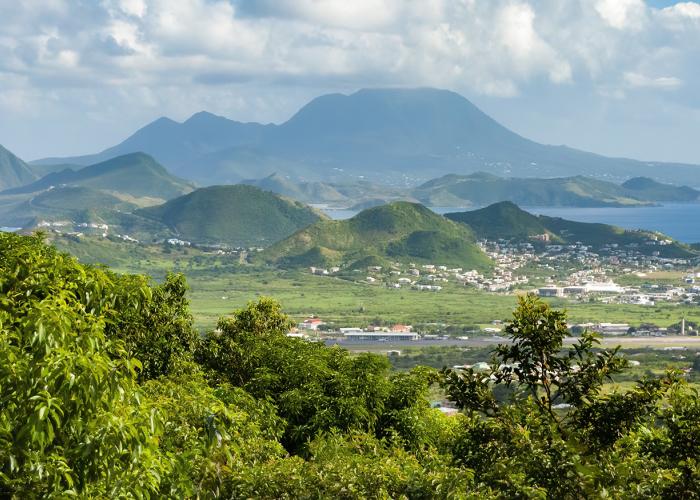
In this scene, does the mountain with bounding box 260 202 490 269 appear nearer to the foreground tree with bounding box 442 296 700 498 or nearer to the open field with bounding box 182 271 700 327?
the open field with bounding box 182 271 700 327

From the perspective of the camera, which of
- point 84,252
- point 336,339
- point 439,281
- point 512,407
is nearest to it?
point 512,407

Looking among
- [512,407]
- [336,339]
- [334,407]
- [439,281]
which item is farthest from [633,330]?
[512,407]

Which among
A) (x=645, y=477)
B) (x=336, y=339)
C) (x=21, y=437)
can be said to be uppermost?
(x=21, y=437)

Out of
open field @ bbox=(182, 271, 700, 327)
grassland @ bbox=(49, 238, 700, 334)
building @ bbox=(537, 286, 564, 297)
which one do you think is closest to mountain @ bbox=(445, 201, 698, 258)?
grassland @ bbox=(49, 238, 700, 334)

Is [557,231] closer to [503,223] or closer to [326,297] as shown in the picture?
[503,223]

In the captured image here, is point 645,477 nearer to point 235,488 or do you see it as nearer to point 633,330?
point 235,488

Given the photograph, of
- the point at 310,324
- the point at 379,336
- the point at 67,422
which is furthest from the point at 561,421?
the point at 310,324

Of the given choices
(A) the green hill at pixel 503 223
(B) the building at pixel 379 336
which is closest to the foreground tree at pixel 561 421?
(B) the building at pixel 379 336

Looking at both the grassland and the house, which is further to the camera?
the grassland
